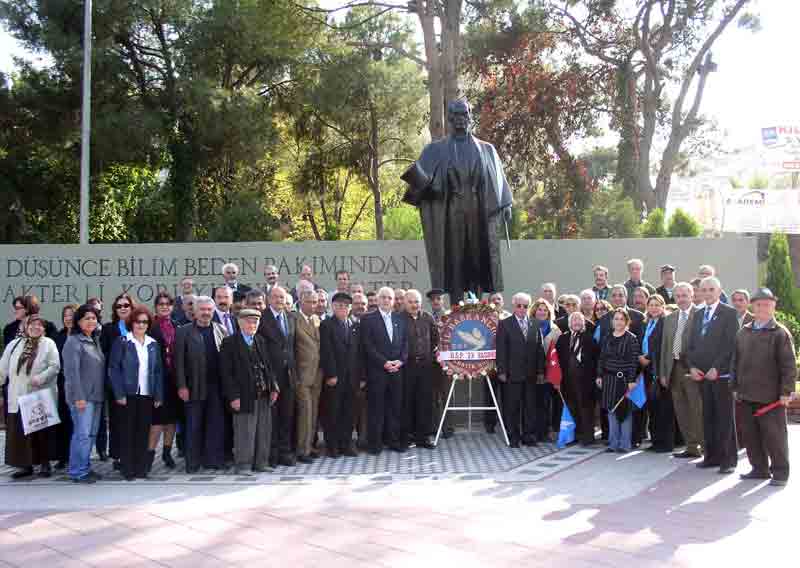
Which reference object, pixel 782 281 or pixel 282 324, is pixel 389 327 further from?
pixel 782 281

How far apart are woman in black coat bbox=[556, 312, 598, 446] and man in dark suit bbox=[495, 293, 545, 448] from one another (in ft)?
1.04

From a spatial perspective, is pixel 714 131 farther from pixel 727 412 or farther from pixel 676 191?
pixel 727 412

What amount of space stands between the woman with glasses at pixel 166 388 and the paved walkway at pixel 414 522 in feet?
2.41

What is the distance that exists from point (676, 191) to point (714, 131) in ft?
51.0

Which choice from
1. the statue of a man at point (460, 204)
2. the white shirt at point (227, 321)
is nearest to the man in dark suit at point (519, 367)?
the statue of a man at point (460, 204)

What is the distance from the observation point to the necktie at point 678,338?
28.1 feet

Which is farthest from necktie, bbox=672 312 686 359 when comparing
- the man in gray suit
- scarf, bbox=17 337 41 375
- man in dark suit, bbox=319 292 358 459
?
scarf, bbox=17 337 41 375

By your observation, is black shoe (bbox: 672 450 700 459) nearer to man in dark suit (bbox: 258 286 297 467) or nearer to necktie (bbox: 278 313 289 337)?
man in dark suit (bbox: 258 286 297 467)

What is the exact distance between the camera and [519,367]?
9.12 metres

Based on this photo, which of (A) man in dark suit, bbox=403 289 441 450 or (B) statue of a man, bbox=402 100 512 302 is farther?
(B) statue of a man, bbox=402 100 512 302

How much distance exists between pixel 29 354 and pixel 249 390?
6.69 ft

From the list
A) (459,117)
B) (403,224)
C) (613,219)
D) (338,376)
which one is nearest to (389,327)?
(338,376)

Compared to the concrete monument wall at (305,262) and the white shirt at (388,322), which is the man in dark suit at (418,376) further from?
the concrete monument wall at (305,262)

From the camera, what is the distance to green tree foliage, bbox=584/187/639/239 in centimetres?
1752
